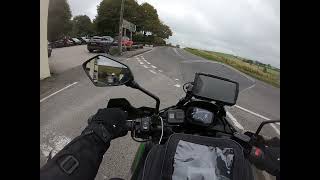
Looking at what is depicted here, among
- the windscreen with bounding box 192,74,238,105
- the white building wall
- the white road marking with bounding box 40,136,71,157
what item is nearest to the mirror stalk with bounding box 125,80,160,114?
the windscreen with bounding box 192,74,238,105

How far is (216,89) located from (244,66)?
13 cm

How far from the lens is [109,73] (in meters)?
1.34

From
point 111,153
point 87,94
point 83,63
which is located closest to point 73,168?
point 83,63

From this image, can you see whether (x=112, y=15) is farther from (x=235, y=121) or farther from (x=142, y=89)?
(x=235, y=121)

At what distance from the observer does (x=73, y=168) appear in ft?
3.72

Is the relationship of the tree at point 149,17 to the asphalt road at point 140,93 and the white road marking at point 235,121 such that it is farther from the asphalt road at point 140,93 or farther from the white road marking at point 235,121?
the white road marking at point 235,121

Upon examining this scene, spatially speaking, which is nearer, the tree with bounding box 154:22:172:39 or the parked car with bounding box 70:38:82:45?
the tree with bounding box 154:22:172:39

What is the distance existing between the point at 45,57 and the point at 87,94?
56 centimetres

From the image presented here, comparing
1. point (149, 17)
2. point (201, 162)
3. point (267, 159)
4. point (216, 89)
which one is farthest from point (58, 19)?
point (267, 159)

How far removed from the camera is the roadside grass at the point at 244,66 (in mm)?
1011

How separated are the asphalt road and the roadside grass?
0.07 ft

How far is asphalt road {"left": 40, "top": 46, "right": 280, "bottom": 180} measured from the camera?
1262mm

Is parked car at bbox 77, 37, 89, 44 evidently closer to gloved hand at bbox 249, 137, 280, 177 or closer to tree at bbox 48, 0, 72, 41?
tree at bbox 48, 0, 72, 41
